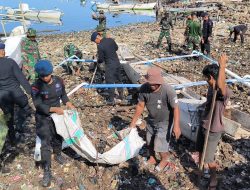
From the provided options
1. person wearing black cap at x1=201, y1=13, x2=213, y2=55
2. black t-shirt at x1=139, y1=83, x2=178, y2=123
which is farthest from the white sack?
person wearing black cap at x1=201, y1=13, x2=213, y2=55

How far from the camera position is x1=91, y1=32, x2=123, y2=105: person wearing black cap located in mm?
7082

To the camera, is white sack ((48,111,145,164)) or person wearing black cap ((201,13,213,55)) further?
person wearing black cap ((201,13,213,55))

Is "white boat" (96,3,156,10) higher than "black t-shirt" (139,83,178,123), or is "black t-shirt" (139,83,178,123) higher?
"black t-shirt" (139,83,178,123)

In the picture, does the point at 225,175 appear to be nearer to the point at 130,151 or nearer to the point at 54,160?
the point at 130,151

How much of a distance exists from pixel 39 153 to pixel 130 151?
4.13 feet

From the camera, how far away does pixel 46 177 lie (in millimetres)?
4586

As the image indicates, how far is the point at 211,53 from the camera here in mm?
12047

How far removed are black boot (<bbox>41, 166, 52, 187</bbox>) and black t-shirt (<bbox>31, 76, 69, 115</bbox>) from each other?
31.1 inches

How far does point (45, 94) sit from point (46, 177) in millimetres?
1134

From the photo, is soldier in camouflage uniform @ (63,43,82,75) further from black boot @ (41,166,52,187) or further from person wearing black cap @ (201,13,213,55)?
black boot @ (41,166,52,187)

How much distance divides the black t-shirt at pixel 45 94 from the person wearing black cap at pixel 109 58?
2709 mm

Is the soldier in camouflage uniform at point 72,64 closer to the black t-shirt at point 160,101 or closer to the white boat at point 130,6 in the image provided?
the black t-shirt at point 160,101

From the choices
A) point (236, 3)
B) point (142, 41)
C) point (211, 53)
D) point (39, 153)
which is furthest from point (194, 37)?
point (236, 3)

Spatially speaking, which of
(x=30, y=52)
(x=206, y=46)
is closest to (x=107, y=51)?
(x=30, y=52)
